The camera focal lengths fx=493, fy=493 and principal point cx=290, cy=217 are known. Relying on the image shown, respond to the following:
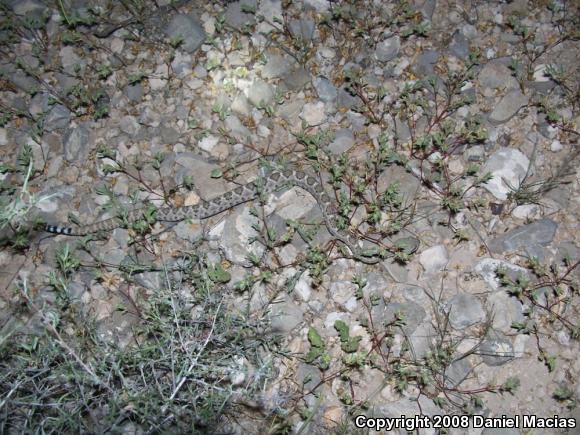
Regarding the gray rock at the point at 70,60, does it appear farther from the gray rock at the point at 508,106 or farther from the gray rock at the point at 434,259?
the gray rock at the point at 508,106

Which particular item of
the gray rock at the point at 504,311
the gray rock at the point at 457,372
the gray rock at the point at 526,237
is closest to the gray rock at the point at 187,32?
the gray rock at the point at 526,237

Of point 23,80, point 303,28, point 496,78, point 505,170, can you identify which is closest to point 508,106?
point 496,78

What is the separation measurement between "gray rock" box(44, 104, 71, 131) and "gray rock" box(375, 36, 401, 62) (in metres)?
3.89

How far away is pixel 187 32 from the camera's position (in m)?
Result: 6.27

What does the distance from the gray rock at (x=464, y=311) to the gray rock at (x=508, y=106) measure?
212 cm

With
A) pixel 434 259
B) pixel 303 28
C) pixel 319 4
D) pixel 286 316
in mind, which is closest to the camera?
pixel 286 316

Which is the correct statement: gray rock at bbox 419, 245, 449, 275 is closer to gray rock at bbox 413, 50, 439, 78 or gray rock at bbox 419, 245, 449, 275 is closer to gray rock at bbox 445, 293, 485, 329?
gray rock at bbox 445, 293, 485, 329

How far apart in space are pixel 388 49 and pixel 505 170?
2058mm

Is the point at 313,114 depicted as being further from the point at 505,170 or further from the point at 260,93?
the point at 505,170

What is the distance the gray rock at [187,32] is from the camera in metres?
6.25

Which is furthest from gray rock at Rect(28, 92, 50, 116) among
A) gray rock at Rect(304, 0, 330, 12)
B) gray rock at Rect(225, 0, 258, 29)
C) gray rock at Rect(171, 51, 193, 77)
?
gray rock at Rect(304, 0, 330, 12)

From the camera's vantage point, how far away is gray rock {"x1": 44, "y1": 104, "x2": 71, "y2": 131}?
604 cm

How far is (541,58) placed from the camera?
578cm

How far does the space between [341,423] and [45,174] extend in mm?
4310
